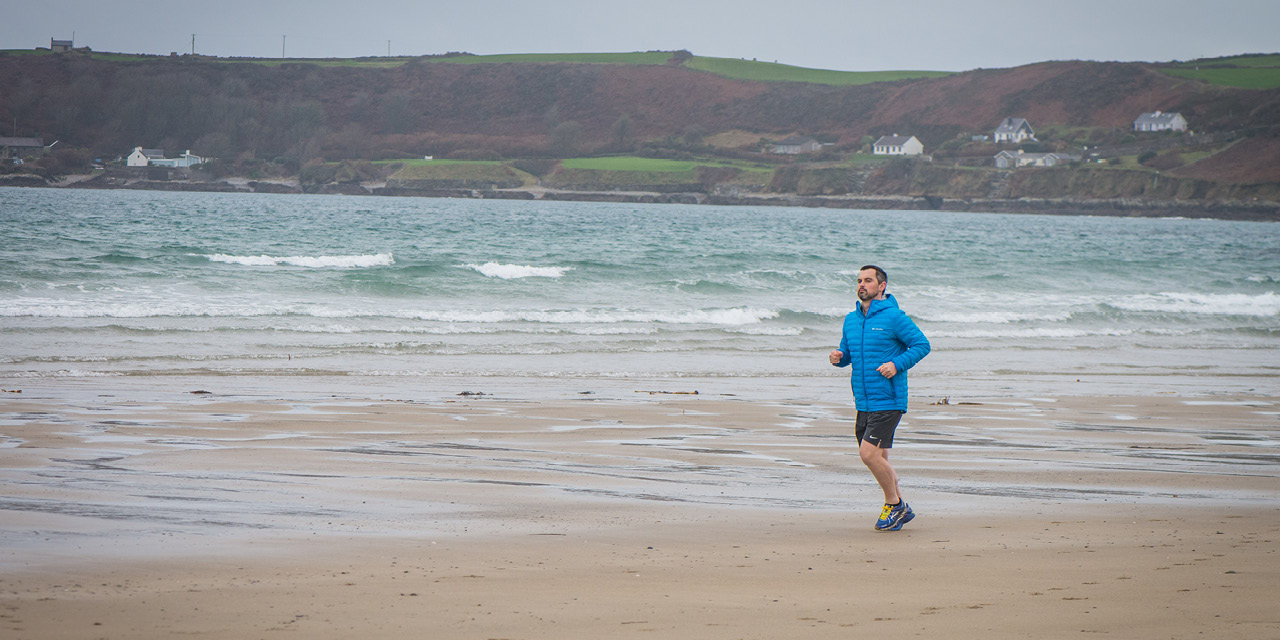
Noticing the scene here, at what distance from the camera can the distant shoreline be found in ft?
348

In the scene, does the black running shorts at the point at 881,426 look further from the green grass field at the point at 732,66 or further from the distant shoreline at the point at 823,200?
the green grass field at the point at 732,66

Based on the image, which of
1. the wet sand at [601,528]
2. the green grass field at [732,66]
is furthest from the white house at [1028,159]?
the wet sand at [601,528]

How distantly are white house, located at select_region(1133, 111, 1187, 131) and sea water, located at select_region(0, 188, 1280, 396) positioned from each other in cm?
9264

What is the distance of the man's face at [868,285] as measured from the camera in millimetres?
6266

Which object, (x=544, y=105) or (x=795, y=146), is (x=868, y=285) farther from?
(x=544, y=105)

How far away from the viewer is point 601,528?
5.87 m

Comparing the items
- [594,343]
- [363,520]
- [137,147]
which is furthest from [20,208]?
[137,147]

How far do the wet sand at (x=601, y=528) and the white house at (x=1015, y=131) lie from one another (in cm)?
13116

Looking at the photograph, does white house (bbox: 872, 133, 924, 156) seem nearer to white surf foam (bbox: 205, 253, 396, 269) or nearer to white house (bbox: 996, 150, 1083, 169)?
white house (bbox: 996, 150, 1083, 169)

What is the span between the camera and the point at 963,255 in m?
42.3

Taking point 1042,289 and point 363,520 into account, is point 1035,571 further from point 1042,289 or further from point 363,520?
point 1042,289

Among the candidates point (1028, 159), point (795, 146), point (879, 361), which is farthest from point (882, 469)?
point (795, 146)

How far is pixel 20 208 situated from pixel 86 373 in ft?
141

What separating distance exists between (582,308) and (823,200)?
343 feet
